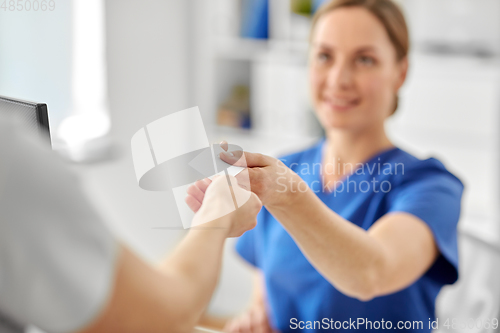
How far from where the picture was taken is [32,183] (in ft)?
0.80

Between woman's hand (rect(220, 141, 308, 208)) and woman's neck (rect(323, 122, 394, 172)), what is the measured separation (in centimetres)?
26

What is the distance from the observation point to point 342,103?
2.08ft

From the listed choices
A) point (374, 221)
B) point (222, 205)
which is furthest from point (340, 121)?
point (222, 205)

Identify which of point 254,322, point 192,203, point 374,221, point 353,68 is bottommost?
point 254,322

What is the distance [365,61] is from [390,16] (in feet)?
0.30

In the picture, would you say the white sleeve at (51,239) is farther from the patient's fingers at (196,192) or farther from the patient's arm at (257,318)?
the patient's arm at (257,318)

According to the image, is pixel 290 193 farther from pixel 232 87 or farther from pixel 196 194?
pixel 232 87

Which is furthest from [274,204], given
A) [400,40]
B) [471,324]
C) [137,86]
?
[137,86]

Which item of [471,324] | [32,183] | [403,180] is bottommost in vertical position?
[471,324]

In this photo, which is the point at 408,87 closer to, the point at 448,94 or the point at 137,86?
the point at 448,94

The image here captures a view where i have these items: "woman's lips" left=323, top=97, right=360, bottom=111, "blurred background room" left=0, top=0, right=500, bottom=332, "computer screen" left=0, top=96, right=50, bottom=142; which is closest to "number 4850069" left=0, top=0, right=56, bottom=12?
"blurred background room" left=0, top=0, right=500, bottom=332

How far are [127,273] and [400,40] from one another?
1.80 ft

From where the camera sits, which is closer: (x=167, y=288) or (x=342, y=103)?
(x=167, y=288)

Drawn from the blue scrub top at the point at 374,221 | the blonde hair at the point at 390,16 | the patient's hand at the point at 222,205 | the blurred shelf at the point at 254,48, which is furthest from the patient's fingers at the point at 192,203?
the blurred shelf at the point at 254,48
